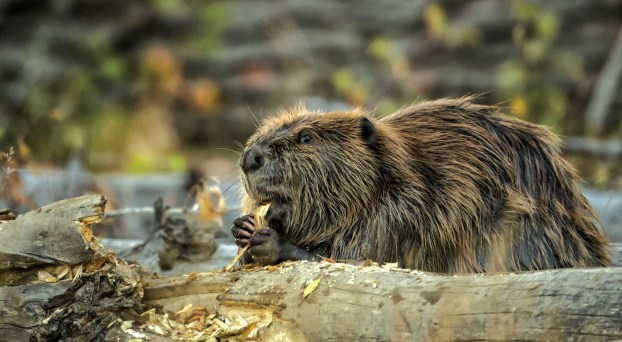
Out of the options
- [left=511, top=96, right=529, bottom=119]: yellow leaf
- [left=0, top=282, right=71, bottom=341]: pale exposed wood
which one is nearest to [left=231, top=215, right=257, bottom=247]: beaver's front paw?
[left=0, top=282, right=71, bottom=341]: pale exposed wood

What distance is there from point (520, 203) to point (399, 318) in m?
1.38

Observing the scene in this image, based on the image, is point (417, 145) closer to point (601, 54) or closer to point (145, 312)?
point (145, 312)

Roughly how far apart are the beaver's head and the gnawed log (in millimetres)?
699

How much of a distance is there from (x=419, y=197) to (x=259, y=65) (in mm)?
8357

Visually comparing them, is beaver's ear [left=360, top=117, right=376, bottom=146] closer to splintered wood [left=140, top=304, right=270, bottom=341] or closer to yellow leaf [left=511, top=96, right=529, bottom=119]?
splintered wood [left=140, top=304, right=270, bottom=341]

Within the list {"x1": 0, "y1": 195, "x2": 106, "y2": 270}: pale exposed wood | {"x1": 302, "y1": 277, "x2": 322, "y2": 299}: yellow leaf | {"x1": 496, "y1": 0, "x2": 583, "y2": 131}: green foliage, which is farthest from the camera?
{"x1": 496, "y1": 0, "x2": 583, "y2": 131}: green foliage

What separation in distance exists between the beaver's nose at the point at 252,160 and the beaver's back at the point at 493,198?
1.91 feet

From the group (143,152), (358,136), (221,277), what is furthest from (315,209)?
(143,152)

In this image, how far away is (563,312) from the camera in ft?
8.79

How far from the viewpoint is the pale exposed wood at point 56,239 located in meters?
3.41

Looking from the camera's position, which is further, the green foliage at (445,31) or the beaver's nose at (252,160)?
the green foliage at (445,31)

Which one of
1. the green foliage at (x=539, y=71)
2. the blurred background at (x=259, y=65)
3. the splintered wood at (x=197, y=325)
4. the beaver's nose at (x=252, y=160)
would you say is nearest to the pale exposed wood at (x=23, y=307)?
the splintered wood at (x=197, y=325)

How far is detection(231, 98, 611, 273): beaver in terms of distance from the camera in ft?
13.4

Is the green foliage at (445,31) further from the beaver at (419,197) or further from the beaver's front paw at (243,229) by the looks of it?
the beaver's front paw at (243,229)
